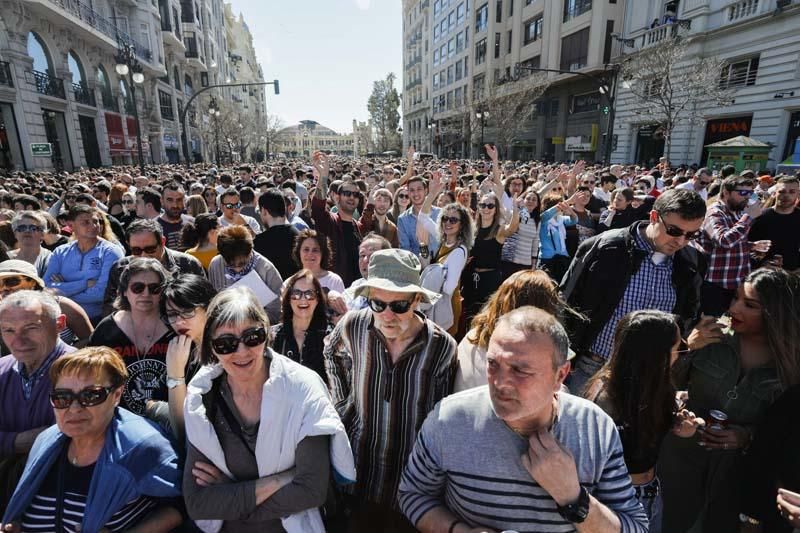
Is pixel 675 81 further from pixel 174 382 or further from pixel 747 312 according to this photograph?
pixel 174 382

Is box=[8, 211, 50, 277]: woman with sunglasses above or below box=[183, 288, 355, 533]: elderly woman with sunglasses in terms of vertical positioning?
above

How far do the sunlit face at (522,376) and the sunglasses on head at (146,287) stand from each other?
2315mm

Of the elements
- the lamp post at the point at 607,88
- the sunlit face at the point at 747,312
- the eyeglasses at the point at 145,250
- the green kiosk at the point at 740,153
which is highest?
the lamp post at the point at 607,88

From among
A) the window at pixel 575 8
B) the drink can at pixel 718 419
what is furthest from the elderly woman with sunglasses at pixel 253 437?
the window at pixel 575 8

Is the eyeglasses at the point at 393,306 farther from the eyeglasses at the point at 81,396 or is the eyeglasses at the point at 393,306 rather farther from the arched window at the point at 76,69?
the arched window at the point at 76,69

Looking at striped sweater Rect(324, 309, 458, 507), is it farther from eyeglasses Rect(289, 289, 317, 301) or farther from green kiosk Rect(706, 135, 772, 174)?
green kiosk Rect(706, 135, 772, 174)

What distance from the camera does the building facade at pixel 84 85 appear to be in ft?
57.9

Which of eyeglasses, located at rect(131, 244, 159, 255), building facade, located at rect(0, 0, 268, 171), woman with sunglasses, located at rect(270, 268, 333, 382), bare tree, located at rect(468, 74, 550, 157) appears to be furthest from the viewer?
bare tree, located at rect(468, 74, 550, 157)

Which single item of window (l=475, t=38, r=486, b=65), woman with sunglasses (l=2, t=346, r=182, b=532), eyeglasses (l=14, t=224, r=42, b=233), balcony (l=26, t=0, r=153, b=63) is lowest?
woman with sunglasses (l=2, t=346, r=182, b=532)

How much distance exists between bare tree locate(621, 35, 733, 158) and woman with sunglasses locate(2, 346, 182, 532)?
20.7m

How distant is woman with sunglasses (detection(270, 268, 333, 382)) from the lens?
285 centimetres

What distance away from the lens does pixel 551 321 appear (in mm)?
1510

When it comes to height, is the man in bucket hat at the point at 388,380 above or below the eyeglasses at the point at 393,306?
below

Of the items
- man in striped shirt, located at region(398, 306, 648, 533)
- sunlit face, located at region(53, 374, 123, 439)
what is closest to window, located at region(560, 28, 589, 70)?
man in striped shirt, located at region(398, 306, 648, 533)
